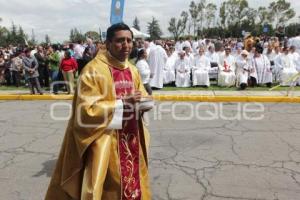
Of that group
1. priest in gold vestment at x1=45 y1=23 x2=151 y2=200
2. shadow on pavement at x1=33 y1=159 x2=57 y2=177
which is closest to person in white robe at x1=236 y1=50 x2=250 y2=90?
shadow on pavement at x1=33 y1=159 x2=57 y2=177

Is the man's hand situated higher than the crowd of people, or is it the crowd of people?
the crowd of people

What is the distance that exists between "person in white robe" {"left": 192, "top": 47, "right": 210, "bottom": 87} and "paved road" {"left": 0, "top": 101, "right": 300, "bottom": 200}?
3977mm

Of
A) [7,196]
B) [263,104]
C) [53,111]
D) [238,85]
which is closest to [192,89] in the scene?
[238,85]

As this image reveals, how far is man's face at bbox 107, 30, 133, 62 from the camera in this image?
299 centimetres

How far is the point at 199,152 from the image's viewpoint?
6293 mm

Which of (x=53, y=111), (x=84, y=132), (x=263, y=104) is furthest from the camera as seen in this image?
(x=263, y=104)

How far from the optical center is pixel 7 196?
471 cm

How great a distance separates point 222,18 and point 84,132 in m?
56.4

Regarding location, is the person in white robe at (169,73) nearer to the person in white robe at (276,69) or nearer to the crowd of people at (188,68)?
the crowd of people at (188,68)

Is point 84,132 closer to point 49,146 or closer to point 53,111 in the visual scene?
point 49,146

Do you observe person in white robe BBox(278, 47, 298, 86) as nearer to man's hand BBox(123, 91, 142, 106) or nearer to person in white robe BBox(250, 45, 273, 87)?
person in white robe BBox(250, 45, 273, 87)

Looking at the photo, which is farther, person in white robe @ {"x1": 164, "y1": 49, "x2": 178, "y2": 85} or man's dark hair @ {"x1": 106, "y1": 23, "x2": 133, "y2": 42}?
person in white robe @ {"x1": 164, "y1": 49, "x2": 178, "y2": 85}

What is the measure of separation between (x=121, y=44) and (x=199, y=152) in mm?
3664

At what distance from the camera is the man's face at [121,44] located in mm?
2986
